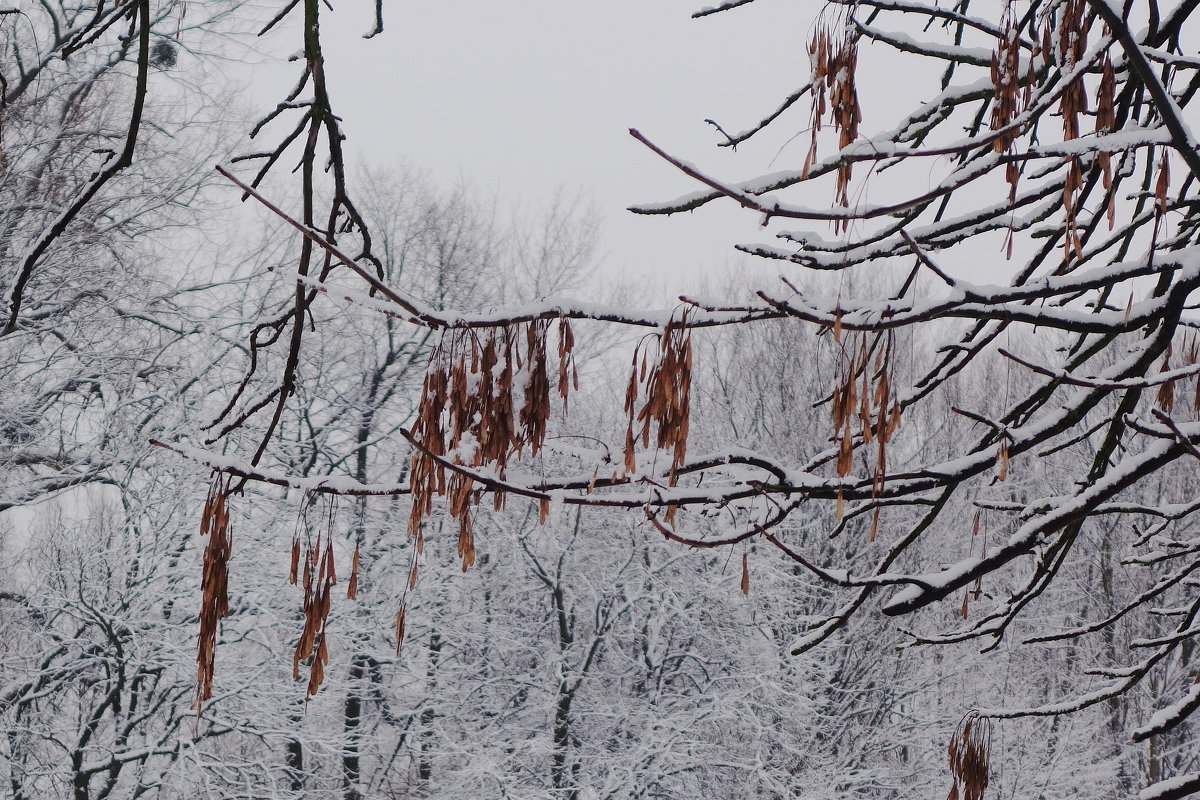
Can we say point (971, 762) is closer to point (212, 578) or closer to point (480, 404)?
point (480, 404)

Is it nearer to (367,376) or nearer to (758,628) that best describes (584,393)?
(367,376)

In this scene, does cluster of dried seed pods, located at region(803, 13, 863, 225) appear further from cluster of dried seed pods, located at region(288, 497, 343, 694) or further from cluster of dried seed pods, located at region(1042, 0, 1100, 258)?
cluster of dried seed pods, located at region(288, 497, 343, 694)

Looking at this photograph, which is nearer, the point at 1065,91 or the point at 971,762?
the point at 1065,91

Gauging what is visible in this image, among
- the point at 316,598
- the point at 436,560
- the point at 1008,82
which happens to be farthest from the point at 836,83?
the point at 436,560

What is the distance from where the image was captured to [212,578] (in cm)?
147

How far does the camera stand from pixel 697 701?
12562 millimetres

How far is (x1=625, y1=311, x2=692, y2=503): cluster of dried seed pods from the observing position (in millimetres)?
1310

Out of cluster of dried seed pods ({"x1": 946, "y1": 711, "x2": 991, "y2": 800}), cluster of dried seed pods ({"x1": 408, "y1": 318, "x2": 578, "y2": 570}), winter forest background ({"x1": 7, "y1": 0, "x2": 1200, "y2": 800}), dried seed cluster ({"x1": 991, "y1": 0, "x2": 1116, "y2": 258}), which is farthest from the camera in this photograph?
winter forest background ({"x1": 7, "y1": 0, "x2": 1200, "y2": 800})

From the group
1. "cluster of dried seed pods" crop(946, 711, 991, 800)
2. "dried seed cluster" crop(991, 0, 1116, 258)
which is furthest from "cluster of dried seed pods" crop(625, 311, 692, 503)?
"cluster of dried seed pods" crop(946, 711, 991, 800)

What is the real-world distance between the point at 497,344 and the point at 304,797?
1167cm

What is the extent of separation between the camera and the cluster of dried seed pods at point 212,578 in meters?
1.41

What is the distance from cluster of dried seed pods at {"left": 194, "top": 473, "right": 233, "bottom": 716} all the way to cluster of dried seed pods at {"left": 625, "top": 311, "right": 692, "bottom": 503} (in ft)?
2.04

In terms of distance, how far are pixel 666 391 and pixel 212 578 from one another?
0.75 metres

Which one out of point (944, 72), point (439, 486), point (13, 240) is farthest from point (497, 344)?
point (13, 240)
